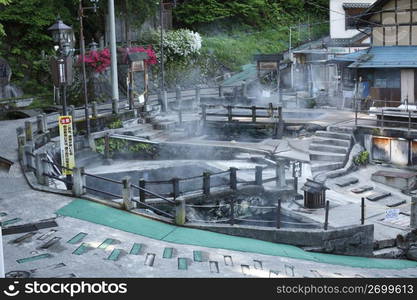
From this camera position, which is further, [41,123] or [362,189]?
[41,123]

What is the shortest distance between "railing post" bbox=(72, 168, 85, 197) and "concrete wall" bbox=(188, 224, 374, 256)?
4621mm

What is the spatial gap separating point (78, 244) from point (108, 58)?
25961 millimetres

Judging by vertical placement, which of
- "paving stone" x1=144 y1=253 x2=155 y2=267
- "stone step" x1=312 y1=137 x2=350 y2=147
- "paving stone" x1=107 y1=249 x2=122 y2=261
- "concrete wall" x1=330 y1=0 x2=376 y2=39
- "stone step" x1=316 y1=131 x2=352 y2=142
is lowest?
"paving stone" x1=144 y1=253 x2=155 y2=267

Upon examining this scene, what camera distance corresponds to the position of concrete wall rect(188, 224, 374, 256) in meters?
19.1

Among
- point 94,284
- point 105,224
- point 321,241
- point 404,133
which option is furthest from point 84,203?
point 404,133

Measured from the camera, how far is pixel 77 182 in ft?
69.2

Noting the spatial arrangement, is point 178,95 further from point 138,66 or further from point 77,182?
point 77,182

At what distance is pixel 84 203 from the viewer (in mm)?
20609

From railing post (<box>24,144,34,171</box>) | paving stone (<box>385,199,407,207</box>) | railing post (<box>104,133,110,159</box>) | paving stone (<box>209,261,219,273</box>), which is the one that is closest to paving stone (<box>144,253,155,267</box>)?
paving stone (<box>209,261,219,273</box>)

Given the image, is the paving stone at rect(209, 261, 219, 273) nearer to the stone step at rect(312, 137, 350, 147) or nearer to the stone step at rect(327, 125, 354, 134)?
the stone step at rect(312, 137, 350, 147)

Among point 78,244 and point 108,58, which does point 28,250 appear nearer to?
point 78,244

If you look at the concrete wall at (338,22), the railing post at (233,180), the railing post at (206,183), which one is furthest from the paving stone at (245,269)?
the concrete wall at (338,22)

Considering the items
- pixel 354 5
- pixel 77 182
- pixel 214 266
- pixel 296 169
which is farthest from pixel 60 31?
pixel 354 5

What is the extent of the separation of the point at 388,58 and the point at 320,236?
20574 mm
